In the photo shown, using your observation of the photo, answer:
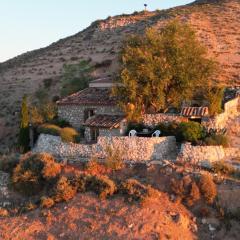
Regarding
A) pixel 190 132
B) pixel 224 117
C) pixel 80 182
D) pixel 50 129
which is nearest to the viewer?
pixel 80 182

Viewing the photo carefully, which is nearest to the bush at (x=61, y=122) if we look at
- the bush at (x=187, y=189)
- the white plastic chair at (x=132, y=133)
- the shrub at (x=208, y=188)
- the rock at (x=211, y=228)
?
the white plastic chair at (x=132, y=133)

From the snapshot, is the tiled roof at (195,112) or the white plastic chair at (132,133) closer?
the white plastic chair at (132,133)

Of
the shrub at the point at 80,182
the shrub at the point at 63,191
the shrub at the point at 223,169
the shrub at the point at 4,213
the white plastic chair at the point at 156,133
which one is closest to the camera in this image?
the shrub at the point at 63,191

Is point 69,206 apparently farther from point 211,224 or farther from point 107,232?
point 211,224

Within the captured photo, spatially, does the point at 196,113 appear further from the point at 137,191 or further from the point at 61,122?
the point at 61,122

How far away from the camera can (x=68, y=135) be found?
31.3 metres

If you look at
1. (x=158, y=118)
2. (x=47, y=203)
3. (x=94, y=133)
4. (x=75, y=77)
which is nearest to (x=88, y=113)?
(x=94, y=133)

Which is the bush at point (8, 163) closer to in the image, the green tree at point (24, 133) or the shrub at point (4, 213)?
the shrub at point (4, 213)

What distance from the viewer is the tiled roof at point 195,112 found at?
3231 cm

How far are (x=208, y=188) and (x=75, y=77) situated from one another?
1176 inches

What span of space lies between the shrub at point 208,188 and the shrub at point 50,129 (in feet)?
36.8

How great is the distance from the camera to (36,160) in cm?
2872

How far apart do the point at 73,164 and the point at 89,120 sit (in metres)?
4.65

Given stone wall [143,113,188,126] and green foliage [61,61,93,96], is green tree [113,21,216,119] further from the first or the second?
green foliage [61,61,93,96]
